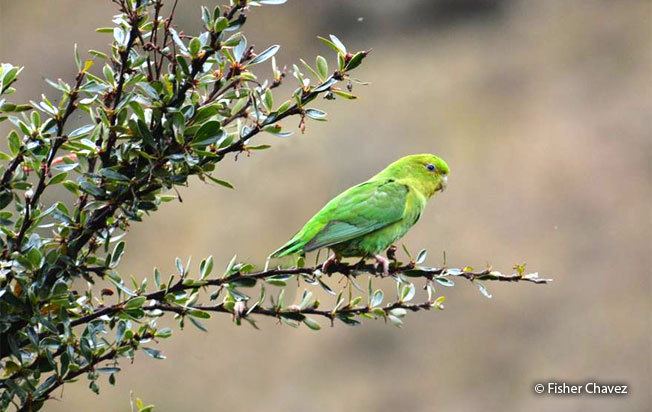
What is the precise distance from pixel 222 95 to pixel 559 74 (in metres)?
8.30

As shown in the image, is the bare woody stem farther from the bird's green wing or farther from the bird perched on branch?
the bird's green wing

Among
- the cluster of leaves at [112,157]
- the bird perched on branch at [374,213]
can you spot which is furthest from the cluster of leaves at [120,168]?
the bird perched on branch at [374,213]

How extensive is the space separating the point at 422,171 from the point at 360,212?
72cm

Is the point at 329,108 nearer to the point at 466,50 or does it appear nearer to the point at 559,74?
the point at 466,50

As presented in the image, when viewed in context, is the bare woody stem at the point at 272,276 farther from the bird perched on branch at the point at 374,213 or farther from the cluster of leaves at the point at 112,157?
the bird perched on branch at the point at 374,213

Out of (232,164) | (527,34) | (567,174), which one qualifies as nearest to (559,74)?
(527,34)

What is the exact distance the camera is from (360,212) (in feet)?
12.0

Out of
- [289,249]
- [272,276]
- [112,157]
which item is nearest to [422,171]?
[289,249]

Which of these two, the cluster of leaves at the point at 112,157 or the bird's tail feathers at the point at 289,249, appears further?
the bird's tail feathers at the point at 289,249

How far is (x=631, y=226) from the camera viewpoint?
8758 millimetres

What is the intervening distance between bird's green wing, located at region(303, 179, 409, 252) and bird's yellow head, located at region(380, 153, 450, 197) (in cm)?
13

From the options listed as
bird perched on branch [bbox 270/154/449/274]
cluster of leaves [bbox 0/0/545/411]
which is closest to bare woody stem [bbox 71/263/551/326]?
cluster of leaves [bbox 0/0/545/411]

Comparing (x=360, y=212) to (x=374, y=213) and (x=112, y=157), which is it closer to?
(x=374, y=213)

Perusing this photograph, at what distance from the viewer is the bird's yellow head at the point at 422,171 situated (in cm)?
421
